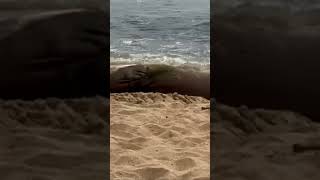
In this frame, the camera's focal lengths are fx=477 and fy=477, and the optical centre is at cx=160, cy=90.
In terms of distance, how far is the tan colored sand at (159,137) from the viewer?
2.23 meters

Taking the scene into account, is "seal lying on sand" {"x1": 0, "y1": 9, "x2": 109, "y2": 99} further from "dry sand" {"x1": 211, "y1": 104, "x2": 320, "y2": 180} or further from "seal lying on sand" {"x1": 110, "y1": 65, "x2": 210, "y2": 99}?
"seal lying on sand" {"x1": 110, "y1": 65, "x2": 210, "y2": 99}

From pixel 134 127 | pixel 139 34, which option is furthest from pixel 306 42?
pixel 139 34

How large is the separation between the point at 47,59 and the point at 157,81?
1316 mm

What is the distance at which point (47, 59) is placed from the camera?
8.89 feet

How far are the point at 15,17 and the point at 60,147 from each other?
36.4 inches

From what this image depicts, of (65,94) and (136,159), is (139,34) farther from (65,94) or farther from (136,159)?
(136,159)

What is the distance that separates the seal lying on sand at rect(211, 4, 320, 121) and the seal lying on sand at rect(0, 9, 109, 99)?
784mm

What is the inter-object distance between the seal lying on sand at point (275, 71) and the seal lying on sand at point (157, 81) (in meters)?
1.01

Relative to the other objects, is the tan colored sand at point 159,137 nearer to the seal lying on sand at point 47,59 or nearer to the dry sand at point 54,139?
the dry sand at point 54,139

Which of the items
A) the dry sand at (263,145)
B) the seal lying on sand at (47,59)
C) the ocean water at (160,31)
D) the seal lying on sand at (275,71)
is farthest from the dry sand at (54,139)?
the ocean water at (160,31)

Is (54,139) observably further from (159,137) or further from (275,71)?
(275,71)

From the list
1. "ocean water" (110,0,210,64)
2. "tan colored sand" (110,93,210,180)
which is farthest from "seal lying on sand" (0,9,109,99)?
"ocean water" (110,0,210,64)

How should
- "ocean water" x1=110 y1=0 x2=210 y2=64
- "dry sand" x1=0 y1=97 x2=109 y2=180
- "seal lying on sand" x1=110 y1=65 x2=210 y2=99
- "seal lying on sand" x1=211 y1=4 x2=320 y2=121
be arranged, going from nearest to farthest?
"dry sand" x1=0 y1=97 x2=109 y2=180 < "seal lying on sand" x1=211 y1=4 x2=320 y2=121 < "seal lying on sand" x1=110 y1=65 x2=210 y2=99 < "ocean water" x1=110 y1=0 x2=210 y2=64

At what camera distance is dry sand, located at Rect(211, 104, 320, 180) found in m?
2.11
